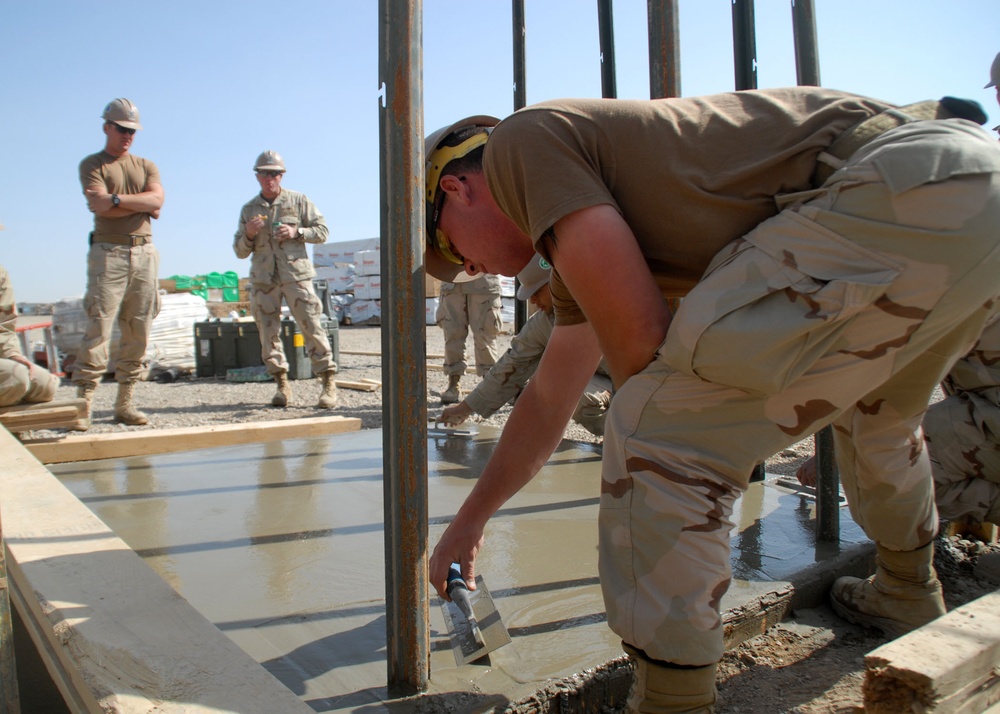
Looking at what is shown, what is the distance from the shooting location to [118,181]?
5.43 m

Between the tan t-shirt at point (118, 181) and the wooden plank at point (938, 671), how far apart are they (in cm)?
544

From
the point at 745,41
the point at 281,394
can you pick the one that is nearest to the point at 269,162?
the point at 281,394

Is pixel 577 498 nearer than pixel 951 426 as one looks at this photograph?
No

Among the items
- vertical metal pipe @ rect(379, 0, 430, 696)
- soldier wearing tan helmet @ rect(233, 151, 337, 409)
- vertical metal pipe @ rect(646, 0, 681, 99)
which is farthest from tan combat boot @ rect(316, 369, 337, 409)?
vertical metal pipe @ rect(379, 0, 430, 696)

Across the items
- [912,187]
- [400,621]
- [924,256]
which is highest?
[912,187]

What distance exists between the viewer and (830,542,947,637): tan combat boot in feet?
5.98

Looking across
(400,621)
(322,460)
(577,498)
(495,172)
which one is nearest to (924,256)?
(495,172)

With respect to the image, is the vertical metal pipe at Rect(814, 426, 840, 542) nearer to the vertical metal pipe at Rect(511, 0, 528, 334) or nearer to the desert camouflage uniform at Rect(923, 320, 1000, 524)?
the desert camouflage uniform at Rect(923, 320, 1000, 524)

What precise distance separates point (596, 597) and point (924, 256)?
120 centimetres

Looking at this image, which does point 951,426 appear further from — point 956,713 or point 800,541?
point 956,713

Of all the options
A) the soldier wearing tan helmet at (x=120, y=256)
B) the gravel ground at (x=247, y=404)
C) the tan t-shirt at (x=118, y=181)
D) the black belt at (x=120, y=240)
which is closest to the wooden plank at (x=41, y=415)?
the gravel ground at (x=247, y=404)

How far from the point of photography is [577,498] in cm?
300

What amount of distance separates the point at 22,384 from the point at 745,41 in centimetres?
401

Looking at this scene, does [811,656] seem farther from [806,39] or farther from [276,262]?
[276,262]
